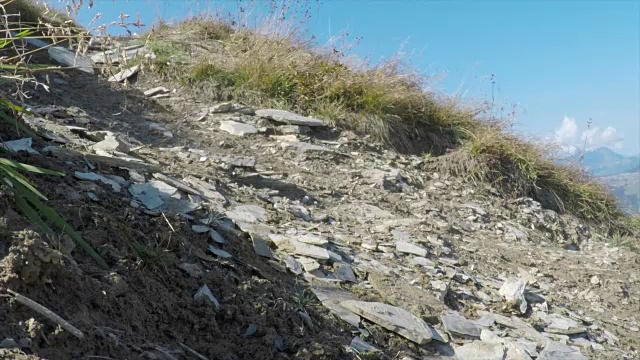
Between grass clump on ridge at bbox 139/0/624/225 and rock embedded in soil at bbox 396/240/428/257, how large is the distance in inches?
104

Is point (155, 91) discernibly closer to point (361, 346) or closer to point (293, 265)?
point (293, 265)

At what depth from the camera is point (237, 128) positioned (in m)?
6.86

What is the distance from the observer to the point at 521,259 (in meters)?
5.73

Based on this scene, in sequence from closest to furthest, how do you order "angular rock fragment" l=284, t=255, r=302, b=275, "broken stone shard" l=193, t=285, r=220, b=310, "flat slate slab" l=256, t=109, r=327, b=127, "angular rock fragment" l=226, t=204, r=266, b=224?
"broken stone shard" l=193, t=285, r=220, b=310, "angular rock fragment" l=284, t=255, r=302, b=275, "angular rock fragment" l=226, t=204, r=266, b=224, "flat slate slab" l=256, t=109, r=327, b=127

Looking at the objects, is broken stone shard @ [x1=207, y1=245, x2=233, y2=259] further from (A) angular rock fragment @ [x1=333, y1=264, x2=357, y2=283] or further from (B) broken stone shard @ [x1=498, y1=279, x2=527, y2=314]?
(B) broken stone shard @ [x1=498, y1=279, x2=527, y2=314]

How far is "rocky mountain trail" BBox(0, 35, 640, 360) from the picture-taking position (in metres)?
2.27

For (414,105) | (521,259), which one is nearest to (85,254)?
(521,259)

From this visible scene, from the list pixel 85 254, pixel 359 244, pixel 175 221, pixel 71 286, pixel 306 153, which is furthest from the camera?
pixel 306 153

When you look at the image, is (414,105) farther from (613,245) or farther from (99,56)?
(99,56)

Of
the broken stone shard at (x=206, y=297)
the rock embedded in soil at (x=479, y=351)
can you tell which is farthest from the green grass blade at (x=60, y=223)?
the rock embedded in soil at (x=479, y=351)

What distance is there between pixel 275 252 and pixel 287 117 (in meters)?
3.58

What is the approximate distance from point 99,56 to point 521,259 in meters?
5.59

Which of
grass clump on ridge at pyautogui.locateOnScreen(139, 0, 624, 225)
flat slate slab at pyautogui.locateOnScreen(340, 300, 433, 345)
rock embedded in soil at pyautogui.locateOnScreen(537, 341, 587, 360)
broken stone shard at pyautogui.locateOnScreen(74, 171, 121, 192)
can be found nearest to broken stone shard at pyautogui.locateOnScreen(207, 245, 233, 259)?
broken stone shard at pyautogui.locateOnScreen(74, 171, 121, 192)

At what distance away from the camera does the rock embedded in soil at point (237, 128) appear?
6.81m
